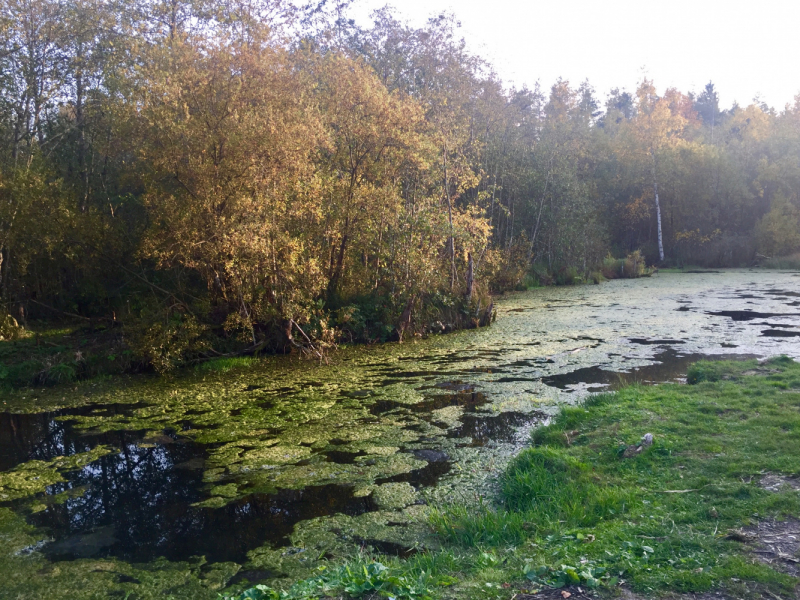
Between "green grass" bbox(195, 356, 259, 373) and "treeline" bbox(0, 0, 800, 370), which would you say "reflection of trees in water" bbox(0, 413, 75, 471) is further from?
"green grass" bbox(195, 356, 259, 373)

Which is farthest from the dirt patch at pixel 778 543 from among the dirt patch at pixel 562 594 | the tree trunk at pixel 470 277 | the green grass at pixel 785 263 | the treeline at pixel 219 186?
the green grass at pixel 785 263

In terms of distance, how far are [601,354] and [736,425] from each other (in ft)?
18.8

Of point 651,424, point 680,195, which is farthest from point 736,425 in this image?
point 680,195

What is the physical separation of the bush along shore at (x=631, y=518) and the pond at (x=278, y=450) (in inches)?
22.9

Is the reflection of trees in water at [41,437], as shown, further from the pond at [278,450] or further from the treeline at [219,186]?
the treeline at [219,186]

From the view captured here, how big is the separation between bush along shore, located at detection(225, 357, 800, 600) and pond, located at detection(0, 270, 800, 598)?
0.58 metres

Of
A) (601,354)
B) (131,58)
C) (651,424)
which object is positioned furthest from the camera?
(131,58)

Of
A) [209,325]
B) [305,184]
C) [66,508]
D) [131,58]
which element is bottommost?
[66,508]

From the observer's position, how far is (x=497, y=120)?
1082 inches

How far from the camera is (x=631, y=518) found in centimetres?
432

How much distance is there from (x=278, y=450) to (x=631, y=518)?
420 cm

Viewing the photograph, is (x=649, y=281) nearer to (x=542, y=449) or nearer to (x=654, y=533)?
(x=542, y=449)

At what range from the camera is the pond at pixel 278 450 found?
15.8ft

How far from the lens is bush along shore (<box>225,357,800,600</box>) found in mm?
3395
